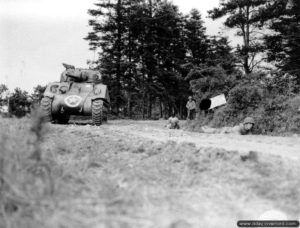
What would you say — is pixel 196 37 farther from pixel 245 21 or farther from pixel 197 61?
pixel 245 21

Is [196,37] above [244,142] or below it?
above

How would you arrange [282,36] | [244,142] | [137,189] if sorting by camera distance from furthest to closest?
1. [282,36]
2. [244,142]
3. [137,189]

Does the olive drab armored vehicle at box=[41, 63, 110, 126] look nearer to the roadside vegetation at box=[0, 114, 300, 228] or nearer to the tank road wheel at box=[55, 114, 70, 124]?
the tank road wheel at box=[55, 114, 70, 124]

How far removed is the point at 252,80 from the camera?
13.1m

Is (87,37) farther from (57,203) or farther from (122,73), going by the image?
(57,203)

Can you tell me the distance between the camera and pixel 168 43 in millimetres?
35875

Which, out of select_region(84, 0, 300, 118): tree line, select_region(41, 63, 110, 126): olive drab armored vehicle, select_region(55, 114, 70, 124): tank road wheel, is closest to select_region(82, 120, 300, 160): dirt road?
select_region(41, 63, 110, 126): olive drab armored vehicle

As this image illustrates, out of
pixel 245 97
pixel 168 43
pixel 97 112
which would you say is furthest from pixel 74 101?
pixel 168 43

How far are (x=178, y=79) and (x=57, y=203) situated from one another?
3069 centimetres

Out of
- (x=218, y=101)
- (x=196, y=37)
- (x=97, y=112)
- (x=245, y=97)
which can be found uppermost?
(x=196, y=37)

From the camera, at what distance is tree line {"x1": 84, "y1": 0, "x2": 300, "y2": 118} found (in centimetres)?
2111

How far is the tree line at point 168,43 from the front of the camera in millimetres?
21109

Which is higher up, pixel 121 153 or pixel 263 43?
pixel 263 43

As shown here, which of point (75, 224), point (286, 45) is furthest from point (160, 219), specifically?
point (286, 45)
